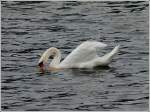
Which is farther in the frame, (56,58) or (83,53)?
(56,58)

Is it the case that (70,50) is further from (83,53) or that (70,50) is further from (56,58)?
(83,53)

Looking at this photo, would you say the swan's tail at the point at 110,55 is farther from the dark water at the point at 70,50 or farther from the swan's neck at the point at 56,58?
the swan's neck at the point at 56,58

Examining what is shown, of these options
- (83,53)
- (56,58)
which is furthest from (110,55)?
(56,58)

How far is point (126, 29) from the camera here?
76.5 ft

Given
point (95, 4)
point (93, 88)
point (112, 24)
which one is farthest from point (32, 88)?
point (95, 4)

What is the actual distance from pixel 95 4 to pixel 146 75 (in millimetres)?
10149

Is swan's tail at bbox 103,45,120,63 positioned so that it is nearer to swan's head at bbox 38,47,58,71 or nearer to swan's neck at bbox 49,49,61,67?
swan's neck at bbox 49,49,61,67

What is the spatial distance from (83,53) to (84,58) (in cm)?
27

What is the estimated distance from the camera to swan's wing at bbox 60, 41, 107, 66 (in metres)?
19.1

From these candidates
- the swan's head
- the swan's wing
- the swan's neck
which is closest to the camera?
the swan's wing

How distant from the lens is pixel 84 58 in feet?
63.9

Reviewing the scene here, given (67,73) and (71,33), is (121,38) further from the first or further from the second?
(67,73)

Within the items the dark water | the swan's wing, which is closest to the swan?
the swan's wing

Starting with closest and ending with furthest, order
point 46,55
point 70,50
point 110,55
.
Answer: point 110,55, point 46,55, point 70,50
